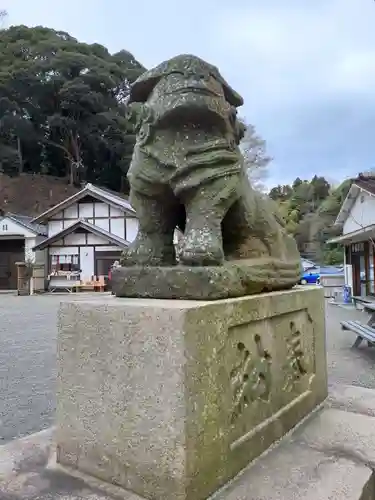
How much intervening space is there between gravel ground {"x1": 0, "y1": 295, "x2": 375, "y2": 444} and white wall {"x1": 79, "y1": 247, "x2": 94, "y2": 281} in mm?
9025

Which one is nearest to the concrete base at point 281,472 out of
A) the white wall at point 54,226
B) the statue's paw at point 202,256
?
the statue's paw at point 202,256

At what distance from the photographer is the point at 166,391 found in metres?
1.41

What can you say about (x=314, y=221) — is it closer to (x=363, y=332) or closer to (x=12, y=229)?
(x=12, y=229)

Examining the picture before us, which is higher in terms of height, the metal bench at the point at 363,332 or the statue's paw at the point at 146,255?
the statue's paw at the point at 146,255

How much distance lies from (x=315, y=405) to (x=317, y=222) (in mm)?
24725

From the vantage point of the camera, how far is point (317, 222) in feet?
85.0

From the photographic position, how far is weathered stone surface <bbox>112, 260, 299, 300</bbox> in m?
1.63

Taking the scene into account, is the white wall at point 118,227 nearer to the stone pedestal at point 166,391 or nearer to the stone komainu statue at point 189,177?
the stone komainu statue at point 189,177

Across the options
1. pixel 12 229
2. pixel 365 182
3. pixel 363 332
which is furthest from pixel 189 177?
pixel 12 229

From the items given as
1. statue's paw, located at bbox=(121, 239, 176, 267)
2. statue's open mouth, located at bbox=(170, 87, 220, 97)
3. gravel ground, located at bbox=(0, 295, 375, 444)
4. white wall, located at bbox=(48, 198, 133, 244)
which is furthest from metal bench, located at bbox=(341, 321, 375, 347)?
white wall, located at bbox=(48, 198, 133, 244)

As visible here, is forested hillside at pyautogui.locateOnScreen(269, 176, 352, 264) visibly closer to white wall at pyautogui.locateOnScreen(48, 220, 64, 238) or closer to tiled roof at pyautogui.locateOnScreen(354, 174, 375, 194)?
tiled roof at pyautogui.locateOnScreen(354, 174, 375, 194)

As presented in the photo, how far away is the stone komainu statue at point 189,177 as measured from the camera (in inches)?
69.2

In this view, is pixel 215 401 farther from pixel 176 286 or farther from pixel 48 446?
pixel 48 446

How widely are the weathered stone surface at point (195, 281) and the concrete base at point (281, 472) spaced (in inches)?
27.1
